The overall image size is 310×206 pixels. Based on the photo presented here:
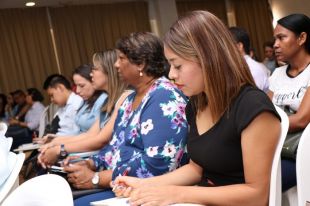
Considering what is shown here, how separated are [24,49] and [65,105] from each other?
4442 mm

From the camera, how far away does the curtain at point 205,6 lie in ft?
32.1

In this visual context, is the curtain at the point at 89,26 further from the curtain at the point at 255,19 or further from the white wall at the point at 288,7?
the white wall at the point at 288,7

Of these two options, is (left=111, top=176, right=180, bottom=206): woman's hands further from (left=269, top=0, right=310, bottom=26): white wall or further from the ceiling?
(left=269, top=0, right=310, bottom=26): white wall

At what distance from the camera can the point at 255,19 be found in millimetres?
10672

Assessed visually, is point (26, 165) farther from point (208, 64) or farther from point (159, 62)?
point (208, 64)

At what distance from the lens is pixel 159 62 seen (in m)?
2.01

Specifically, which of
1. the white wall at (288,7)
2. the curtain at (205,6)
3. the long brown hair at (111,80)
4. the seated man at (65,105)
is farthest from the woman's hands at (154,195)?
the curtain at (205,6)

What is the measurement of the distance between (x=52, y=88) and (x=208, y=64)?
133 inches

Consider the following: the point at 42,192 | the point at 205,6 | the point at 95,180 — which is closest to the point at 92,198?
the point at 95,180

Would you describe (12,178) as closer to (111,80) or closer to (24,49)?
(111,80)

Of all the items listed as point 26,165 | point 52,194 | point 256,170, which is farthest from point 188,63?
point 26,165

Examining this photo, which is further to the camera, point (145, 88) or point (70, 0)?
point (70, 0)

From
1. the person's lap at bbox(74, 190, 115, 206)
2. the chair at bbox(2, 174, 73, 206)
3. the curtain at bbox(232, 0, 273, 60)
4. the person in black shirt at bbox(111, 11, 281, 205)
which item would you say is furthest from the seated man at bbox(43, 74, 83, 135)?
the curtain at bbox(232, 0, 273, 60)

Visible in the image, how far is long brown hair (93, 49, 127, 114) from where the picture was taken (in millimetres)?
2740
